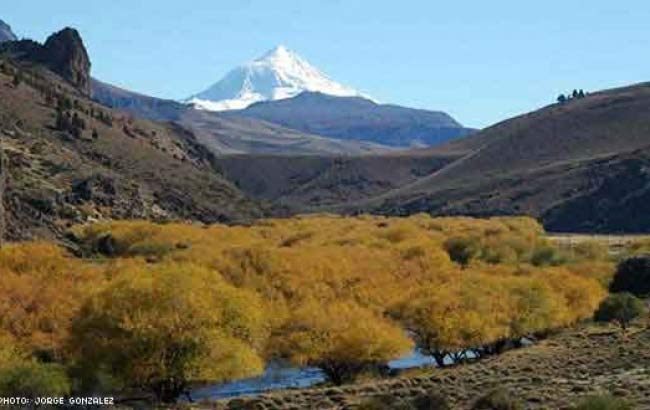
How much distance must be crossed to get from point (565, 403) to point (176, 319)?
81.5ft

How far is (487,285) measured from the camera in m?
82.8

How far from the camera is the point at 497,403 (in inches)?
1879

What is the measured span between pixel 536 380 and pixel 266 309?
25847mm

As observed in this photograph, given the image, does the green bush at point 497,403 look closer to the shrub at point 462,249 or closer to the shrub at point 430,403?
the shrub at point 430,403

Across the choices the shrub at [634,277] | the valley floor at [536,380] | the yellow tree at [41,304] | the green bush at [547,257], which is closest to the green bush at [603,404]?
the valley floor at [536,380]

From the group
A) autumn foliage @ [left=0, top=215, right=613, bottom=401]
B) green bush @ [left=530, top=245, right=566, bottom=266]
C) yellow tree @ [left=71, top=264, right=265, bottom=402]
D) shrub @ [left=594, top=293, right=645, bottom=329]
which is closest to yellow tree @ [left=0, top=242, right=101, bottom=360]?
autumn foliage @ [left=0, top=215, right=613, bottom=401]

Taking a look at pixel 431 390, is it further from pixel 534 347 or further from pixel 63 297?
pixel 63 297

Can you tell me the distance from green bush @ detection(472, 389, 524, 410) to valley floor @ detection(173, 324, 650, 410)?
3.77 ft

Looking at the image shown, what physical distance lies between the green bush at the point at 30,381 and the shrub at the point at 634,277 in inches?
2416

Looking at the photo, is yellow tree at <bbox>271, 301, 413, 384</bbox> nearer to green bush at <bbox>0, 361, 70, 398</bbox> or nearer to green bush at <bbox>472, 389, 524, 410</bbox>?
green bush at <bbox>0, 361, 70, 398</bbox>

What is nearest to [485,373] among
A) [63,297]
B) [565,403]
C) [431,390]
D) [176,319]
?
[431,390]

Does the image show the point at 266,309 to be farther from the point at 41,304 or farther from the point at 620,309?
the point at 620,309

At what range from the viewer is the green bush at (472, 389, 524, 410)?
47.3m

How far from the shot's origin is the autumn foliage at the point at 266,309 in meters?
60.1
